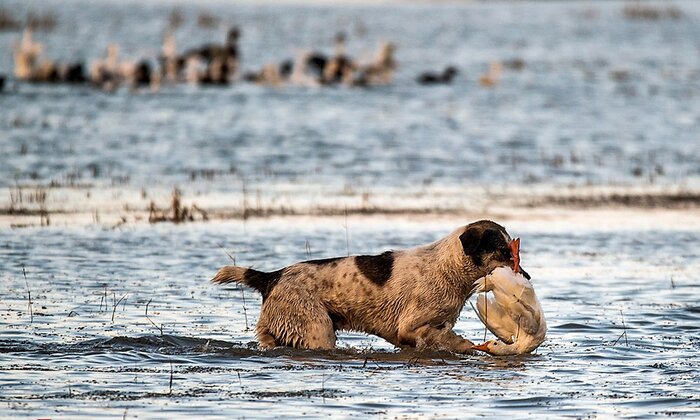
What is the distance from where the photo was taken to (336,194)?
18.5 metres

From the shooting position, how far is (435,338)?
10344 mm

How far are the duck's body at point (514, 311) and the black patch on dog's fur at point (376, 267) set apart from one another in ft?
2.21

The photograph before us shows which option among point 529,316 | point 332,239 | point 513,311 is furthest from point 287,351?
point 332,239

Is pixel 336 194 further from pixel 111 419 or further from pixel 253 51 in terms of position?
pixel 253 51

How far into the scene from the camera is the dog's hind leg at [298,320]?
33.6 feet

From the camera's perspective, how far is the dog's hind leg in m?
10.2

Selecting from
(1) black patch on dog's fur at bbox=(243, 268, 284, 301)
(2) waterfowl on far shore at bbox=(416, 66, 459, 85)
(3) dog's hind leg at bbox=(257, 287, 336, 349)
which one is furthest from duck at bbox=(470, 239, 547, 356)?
(2) waterfowl on far shore at bbox=(416, 66, 459, 85)

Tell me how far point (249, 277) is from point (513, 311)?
1980 mm

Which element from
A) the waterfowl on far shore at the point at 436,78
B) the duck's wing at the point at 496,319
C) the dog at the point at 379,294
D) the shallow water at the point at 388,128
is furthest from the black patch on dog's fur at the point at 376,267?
the waterfowl on far shore at the point at 436,78

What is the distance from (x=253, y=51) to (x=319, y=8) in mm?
52150

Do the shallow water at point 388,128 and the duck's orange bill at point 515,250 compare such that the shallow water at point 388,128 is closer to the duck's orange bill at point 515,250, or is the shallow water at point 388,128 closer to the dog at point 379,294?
the dog at point 379,294

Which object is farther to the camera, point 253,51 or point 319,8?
point 319,8

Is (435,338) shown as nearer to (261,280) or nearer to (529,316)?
(529,316)

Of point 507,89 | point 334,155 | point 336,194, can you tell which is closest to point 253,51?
point 507,89
